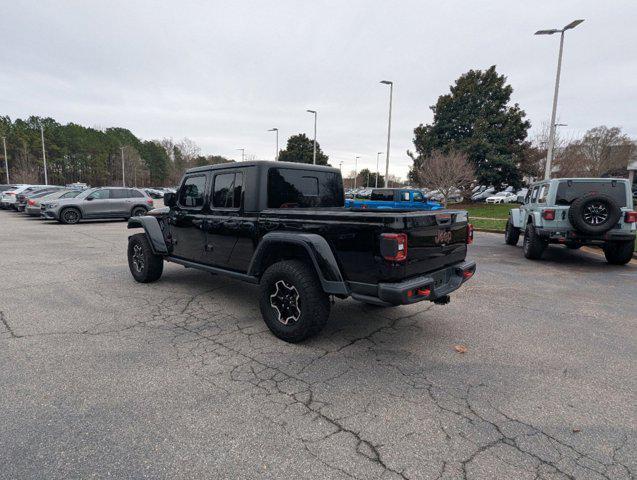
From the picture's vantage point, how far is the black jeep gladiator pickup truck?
3363 millimetres

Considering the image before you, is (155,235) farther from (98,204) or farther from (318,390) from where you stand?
(98,204)

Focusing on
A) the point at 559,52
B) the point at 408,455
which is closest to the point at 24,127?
the point at 559,52

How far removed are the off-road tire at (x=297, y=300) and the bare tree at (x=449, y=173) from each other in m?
24.0

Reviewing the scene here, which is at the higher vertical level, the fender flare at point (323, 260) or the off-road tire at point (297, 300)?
the fender flare at point (323, 260)

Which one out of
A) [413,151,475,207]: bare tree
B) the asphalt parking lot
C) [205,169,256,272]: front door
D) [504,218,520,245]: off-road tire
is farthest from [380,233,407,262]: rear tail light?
[413,151,475,207]: bare tree

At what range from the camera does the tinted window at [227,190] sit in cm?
466

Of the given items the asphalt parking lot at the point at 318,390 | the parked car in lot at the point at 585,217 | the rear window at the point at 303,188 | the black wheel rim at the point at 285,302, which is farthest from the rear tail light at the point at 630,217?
the black wheel rim at the point at 285,302

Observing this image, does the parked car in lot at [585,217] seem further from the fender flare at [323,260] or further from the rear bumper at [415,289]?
the fender flare at [323,260]

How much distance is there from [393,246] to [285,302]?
1392 millimetres

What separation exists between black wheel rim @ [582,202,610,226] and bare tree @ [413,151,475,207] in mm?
18602

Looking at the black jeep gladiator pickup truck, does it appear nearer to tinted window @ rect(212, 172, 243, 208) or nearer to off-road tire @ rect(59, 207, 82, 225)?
tinted window @ rect(212, 172, 243, 208)

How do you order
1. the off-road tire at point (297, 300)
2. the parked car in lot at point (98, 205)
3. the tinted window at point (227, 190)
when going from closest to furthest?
the off-road tire at point (297, 300) < the tinted window at point (227, 190) < the parked car in lot at point (98, 205)

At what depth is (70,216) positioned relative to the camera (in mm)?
16609

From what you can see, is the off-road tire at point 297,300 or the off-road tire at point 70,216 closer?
the off-road tire at point 297,300
